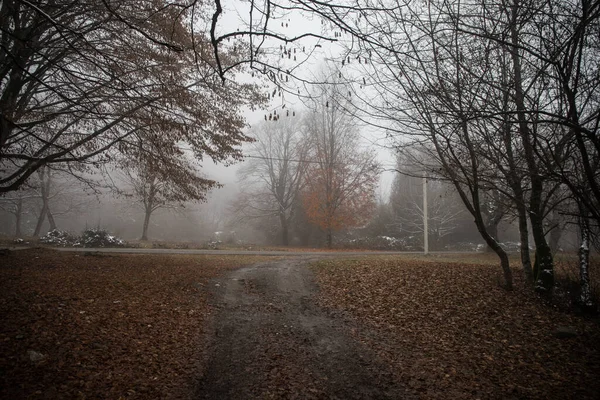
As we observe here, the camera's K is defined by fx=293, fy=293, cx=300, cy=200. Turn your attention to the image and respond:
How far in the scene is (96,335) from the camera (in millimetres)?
4438

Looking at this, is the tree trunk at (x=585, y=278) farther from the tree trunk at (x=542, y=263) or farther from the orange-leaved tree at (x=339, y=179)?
the orange-leaved tree at (x=339, y=179)

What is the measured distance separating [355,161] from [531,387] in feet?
69.9

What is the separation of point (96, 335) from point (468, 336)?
6345 mm

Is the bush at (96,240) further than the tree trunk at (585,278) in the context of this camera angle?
Yes

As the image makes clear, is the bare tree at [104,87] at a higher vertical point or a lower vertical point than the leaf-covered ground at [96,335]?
higher

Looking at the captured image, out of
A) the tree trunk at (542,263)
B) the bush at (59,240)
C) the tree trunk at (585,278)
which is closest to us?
the tree trunk at (585,278)

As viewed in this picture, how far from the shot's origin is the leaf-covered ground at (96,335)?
3475 millimetres

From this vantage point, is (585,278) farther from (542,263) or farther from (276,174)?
(276,174)

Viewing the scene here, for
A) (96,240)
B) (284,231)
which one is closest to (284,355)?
(96,240)

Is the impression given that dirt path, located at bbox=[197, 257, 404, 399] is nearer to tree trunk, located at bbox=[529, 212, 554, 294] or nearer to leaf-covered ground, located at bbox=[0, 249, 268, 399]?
leaf-covered ground, located at bbox=[0, 249, 268, 399]

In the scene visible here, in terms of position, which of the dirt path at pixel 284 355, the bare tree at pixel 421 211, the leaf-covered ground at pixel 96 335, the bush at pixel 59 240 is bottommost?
the dirt path at pixel 284 355

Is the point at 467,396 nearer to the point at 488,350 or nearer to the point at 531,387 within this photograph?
the point at 531,387

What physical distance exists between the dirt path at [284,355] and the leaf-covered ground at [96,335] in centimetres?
39

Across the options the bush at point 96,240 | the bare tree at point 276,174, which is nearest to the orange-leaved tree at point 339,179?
the bare tree at point 276,174
